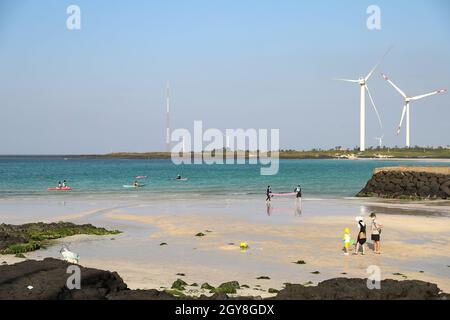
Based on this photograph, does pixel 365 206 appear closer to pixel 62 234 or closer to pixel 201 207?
pixel 201 207

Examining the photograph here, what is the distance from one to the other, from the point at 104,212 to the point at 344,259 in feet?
82.2

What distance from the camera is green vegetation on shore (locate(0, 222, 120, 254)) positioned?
23577 mm

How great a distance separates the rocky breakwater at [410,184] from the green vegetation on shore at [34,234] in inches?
1504

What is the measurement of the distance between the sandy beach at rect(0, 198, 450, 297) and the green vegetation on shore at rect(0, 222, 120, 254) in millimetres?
812

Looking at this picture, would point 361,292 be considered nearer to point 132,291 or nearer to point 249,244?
point 132,291

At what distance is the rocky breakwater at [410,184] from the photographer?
56969 millimetres

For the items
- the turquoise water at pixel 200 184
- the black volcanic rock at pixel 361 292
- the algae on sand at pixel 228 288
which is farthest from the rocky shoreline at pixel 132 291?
the turquoise water at pixel 200 184

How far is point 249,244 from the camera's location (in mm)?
25562

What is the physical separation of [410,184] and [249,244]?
129 ft

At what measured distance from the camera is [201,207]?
151ft
